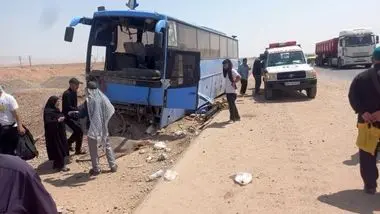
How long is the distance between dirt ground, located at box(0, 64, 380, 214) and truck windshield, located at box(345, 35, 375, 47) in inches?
954

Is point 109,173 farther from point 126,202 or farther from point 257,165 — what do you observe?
point 257,165

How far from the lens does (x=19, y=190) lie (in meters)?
1.89

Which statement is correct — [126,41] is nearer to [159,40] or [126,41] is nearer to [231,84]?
[159,40]

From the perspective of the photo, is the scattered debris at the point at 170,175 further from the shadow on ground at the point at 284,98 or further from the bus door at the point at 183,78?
the shadow on ground at the point at 284,98

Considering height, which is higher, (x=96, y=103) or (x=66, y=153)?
(x=96, y=103)

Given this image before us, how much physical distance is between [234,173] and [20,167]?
5.35 m

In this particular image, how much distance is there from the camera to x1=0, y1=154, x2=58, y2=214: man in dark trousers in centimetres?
184

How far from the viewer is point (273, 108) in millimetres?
14648

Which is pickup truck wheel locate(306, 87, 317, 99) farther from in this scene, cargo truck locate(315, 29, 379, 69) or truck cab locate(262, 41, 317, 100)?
cargo truck locate(315, 29, 379, 69)

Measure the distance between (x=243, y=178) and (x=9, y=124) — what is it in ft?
13.6

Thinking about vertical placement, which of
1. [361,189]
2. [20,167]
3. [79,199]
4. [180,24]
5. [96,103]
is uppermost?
[180,24]

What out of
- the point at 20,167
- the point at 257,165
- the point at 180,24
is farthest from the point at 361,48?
the point at 20,167

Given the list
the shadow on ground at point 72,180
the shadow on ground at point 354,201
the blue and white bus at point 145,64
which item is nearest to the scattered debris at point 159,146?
the blue and white bus at point 145,64

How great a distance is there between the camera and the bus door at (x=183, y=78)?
11.6 m
